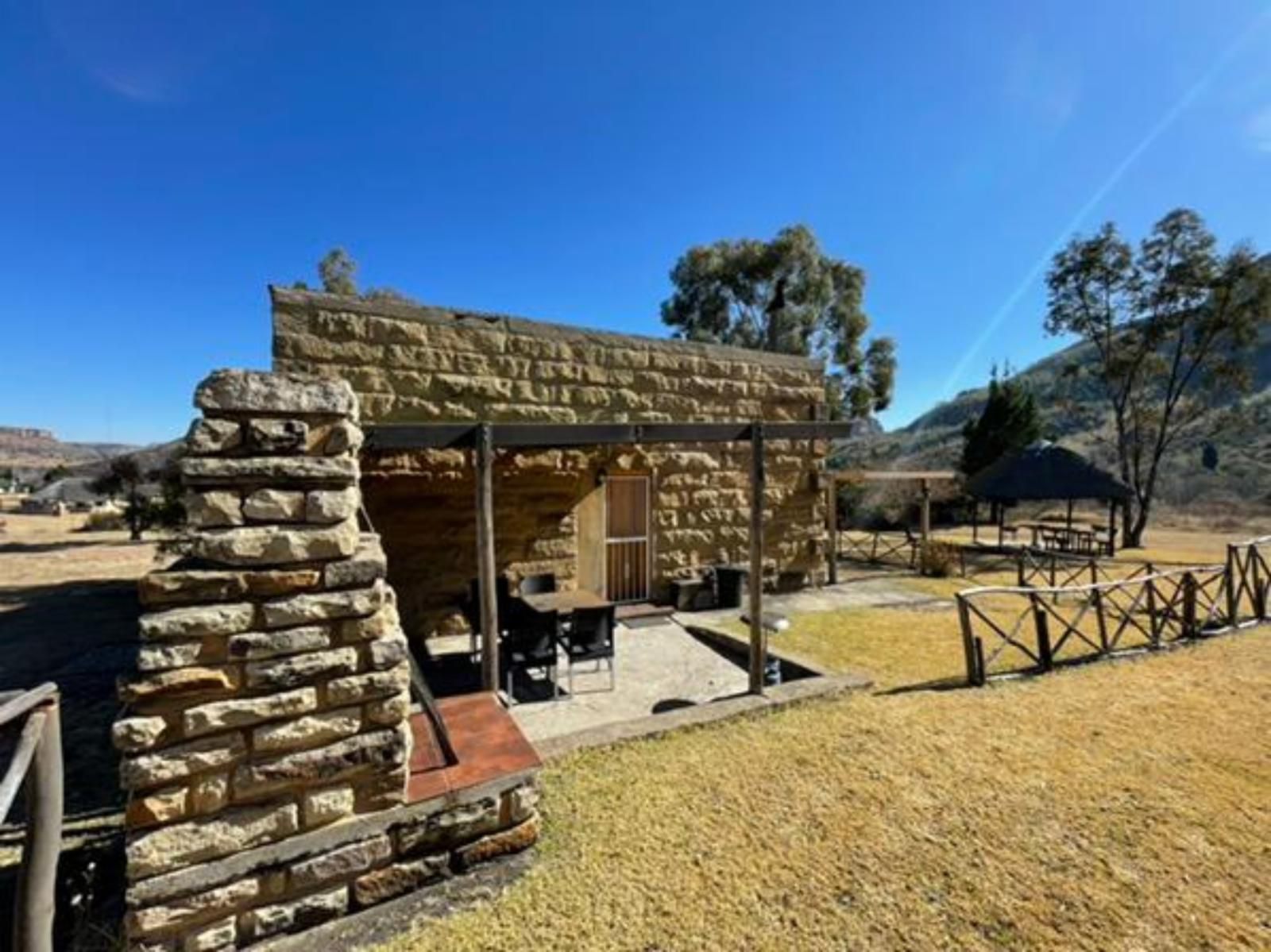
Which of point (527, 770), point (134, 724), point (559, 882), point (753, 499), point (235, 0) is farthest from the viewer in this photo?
point (235, 0)

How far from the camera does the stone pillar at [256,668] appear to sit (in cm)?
225

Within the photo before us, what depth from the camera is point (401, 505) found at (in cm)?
683

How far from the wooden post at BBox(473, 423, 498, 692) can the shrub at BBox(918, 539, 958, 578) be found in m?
11.2

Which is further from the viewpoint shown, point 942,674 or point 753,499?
point 942,674

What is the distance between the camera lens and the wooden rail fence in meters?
5.96

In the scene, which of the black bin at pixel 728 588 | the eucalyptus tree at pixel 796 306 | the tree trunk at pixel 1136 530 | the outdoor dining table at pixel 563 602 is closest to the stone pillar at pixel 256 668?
the outdoor dining table at pixel 563 602

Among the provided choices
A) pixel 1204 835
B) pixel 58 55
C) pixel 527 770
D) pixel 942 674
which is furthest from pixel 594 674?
pixel 58 55

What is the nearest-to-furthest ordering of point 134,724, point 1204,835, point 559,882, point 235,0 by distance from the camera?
point 134,724 < point 559,882 < point 1204,835 < point 235,0

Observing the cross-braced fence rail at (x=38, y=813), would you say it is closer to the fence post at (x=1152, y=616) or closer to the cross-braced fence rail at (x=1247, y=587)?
the fence post at (x=1152, y=616)

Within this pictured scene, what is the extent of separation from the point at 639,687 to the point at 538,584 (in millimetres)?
1939

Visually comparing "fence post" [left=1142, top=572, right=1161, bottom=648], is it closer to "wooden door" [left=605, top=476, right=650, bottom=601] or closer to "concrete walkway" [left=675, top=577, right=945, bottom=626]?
"concrete walkway" [left=675, top=577, right=945, bottom=626]

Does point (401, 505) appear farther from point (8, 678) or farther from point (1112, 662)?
point (1112, 662)

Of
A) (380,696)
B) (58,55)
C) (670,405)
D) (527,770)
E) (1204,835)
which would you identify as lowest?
(1204,835)

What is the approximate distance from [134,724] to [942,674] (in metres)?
6.62
